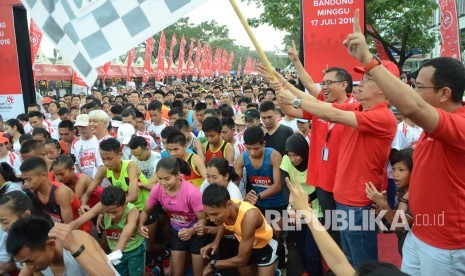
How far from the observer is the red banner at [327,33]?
5.85 meters

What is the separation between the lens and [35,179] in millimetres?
3836

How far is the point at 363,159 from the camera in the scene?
3.05 m

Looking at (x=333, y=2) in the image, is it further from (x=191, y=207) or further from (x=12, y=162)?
(x=12, y=162)

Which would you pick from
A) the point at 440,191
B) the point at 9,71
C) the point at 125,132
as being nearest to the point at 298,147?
the point at 440,191

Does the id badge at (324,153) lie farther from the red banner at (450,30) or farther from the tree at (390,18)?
the tree at (390,18)

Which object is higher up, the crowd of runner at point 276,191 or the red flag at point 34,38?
the red flag at point 34,38

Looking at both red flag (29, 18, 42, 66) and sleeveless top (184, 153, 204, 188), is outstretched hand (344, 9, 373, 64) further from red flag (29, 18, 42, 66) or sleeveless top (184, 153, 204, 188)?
red flag (29, 18, 42, 66)

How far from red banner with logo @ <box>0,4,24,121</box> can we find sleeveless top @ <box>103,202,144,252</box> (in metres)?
5.23

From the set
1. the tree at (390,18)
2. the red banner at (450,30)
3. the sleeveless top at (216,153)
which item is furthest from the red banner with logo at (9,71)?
the tree at (390,18)

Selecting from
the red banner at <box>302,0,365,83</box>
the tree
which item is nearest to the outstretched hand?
the red banner at <box>302,0,365,83</box>

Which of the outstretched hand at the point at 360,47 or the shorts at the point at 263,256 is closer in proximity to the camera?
the outstretched hand at the point at 360,47

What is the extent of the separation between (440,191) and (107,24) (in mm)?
2393

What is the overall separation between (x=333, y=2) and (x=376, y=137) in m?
3.45

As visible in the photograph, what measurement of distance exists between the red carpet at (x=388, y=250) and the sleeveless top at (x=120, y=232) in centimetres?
259
